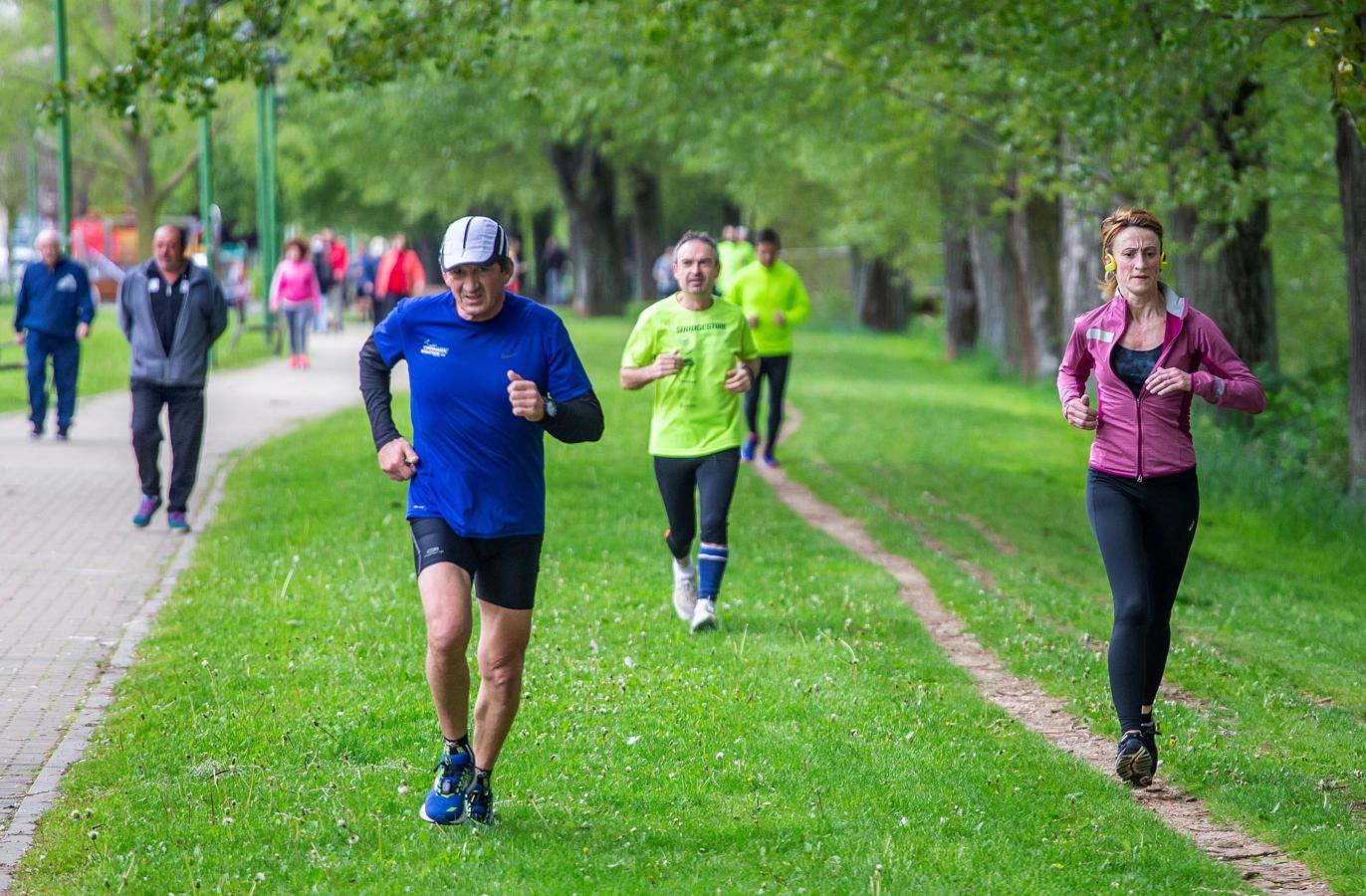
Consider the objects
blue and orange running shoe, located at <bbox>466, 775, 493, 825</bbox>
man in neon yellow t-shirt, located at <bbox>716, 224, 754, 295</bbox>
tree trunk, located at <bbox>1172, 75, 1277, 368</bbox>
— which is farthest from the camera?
man in neon yellow t-shirt, located at <bbox>716, 224, 754, 295</bbox>

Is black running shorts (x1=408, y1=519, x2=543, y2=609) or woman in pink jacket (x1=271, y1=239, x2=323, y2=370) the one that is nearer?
black running shorts (x1=408, y1=519, x2=543, y2=609)

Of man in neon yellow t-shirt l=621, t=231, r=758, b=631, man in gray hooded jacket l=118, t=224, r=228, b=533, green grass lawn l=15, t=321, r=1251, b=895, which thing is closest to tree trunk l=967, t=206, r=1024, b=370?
man in gray hooded jacket l=118, t=224, r=228, b=533

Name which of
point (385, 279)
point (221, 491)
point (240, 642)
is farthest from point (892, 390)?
point (240, 642)

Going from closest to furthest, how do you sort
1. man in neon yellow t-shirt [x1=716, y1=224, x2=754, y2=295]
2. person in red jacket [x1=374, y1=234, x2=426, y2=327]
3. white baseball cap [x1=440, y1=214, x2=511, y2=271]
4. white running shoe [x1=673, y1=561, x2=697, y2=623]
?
white baseball cap [x1=440, y1=214, x2=511, y2=271] < white running shoe [x1=673, y1=561, x2=697, y2=623] < man in neon yellow t-shirt [x1=716, y1=224, x2=754, y2=295] < person in red jacket [x1=374, y1=234, x2=426, y2=327]

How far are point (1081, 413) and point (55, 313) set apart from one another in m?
12.5

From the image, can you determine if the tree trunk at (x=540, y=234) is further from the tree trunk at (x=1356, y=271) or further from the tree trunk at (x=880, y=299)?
the tree trunk at (x=1356, y=271)

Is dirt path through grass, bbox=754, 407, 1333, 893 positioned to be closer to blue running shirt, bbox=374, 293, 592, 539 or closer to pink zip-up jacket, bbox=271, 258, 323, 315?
blue running shirt, bbox=374, 293, 592, 539

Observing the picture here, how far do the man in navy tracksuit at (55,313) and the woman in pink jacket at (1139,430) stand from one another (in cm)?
1211

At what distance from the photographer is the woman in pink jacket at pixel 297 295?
2744 centimetres

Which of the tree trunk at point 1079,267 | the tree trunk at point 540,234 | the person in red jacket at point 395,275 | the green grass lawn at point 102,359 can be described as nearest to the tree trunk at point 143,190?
the green grass lawn at point 102,359

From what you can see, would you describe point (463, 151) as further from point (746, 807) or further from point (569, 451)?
point (746, 807)

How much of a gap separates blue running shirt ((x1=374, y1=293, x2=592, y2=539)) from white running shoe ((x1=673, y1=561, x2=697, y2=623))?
147 inches

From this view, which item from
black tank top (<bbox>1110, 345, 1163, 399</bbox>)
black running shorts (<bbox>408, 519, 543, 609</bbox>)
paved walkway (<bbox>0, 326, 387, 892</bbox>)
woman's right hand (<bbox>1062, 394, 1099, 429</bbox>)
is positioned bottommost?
paved walkway (<bbox>0, 326, 387, 892</bbox>)

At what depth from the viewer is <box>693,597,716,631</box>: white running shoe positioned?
9.16m
